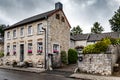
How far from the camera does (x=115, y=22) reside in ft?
153

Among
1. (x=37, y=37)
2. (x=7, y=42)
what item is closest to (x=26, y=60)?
(x=37, y=37)

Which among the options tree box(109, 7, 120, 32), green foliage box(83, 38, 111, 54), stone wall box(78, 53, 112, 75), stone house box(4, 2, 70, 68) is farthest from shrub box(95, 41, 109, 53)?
tree box(109, 7, 120, 32)

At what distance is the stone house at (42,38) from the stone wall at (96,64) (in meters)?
5.58

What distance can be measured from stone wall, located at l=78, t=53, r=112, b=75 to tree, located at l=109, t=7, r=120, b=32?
34207 millimetres

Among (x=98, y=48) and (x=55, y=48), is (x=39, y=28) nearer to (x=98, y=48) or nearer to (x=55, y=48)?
(x=55, y=48)

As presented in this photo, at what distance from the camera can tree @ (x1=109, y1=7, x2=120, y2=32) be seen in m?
46.3

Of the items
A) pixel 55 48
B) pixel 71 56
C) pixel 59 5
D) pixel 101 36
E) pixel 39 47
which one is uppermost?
pixel 59 5

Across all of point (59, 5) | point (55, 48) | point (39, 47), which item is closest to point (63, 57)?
point (55, 48)

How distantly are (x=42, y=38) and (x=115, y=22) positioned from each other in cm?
3159

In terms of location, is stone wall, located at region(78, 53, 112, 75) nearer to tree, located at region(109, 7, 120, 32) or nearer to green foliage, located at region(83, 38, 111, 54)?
green foliage, located at region(83, 38, 111, 54)

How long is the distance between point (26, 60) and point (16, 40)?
4.05 metres

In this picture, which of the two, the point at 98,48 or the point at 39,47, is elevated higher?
the point at 39,47

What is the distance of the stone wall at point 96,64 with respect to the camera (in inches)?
531

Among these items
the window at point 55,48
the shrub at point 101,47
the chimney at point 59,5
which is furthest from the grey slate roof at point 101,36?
the shrub at point 101,47
